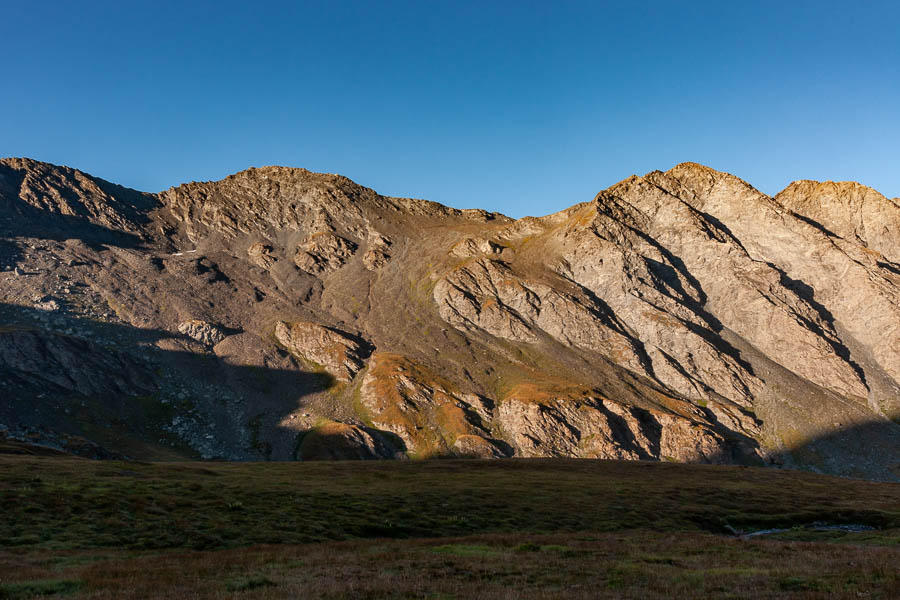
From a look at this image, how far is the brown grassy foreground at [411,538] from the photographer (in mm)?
19797

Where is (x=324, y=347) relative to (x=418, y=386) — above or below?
above

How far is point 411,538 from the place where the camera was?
37.4 meters

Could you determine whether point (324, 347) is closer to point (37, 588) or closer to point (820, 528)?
point (820, 528)

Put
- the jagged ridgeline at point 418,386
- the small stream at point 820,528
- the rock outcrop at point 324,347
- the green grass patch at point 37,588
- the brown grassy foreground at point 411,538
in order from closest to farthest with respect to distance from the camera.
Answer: the green grass patch at point 37,588 → the brown grassy foreground at point 411,538 → the small stream at point 820,528 → the jagged ridgeline at point 418,386 → the rock outcrop at point 324,347

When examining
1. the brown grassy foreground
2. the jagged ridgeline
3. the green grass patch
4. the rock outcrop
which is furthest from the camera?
the rock outcrop

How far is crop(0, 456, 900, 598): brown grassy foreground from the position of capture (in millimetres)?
19797

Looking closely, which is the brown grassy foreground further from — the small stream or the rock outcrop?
the rock outcrop

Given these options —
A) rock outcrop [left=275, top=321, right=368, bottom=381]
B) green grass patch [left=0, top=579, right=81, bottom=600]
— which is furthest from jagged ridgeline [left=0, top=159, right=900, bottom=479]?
green grass patch [left=0, top=579, right=81, bottom=600]

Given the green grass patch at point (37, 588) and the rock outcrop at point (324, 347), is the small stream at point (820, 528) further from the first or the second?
the rock outcrop at point (324, 347)

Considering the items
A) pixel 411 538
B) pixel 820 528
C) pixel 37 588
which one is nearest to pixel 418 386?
pixel 820 528

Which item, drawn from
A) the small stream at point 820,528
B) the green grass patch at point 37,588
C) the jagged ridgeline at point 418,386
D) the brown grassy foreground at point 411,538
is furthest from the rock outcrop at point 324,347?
the green grass patch at point 37,588

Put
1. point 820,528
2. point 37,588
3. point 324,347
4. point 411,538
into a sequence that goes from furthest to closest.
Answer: point 324,347
point 820,528
point 411,538
point 37,588

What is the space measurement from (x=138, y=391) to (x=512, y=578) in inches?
6197

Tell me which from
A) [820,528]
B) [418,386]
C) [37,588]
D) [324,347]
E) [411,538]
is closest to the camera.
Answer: [37,588]
